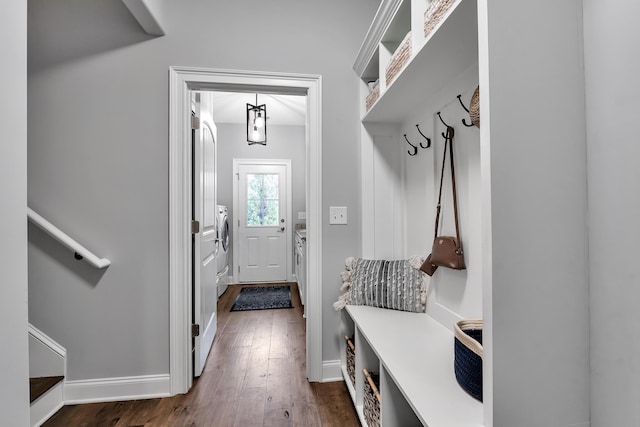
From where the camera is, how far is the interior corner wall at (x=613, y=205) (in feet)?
2.30

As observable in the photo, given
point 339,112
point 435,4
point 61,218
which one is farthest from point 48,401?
point 435,4

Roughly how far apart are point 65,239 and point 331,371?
178 centimetres

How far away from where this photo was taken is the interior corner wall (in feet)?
2.30

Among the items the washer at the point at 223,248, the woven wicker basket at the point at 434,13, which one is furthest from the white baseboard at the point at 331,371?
the washer at the point at 223,248

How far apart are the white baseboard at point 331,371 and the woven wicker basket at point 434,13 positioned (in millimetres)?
1906

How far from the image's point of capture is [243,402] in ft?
5.72

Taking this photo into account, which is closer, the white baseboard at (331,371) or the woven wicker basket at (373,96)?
the woven wicker basket at (373,96)

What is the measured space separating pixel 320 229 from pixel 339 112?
795 millimetres

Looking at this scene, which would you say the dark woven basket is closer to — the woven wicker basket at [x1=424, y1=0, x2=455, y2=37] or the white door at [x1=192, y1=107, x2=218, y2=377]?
the woven wicker basket at [x1=424, y1=0, x2=455, y2=37]

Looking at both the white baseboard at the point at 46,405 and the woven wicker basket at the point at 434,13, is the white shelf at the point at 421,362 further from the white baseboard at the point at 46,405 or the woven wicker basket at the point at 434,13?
the white baseboard at the point at 46,405

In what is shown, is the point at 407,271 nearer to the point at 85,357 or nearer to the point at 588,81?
the point at 588,81

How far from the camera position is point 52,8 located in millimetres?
1764

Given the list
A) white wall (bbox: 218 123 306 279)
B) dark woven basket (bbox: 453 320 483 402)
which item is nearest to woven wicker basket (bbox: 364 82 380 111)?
dark woven basket (bbox: 453 320 483 402)

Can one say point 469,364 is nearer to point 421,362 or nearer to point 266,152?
point 421,362
